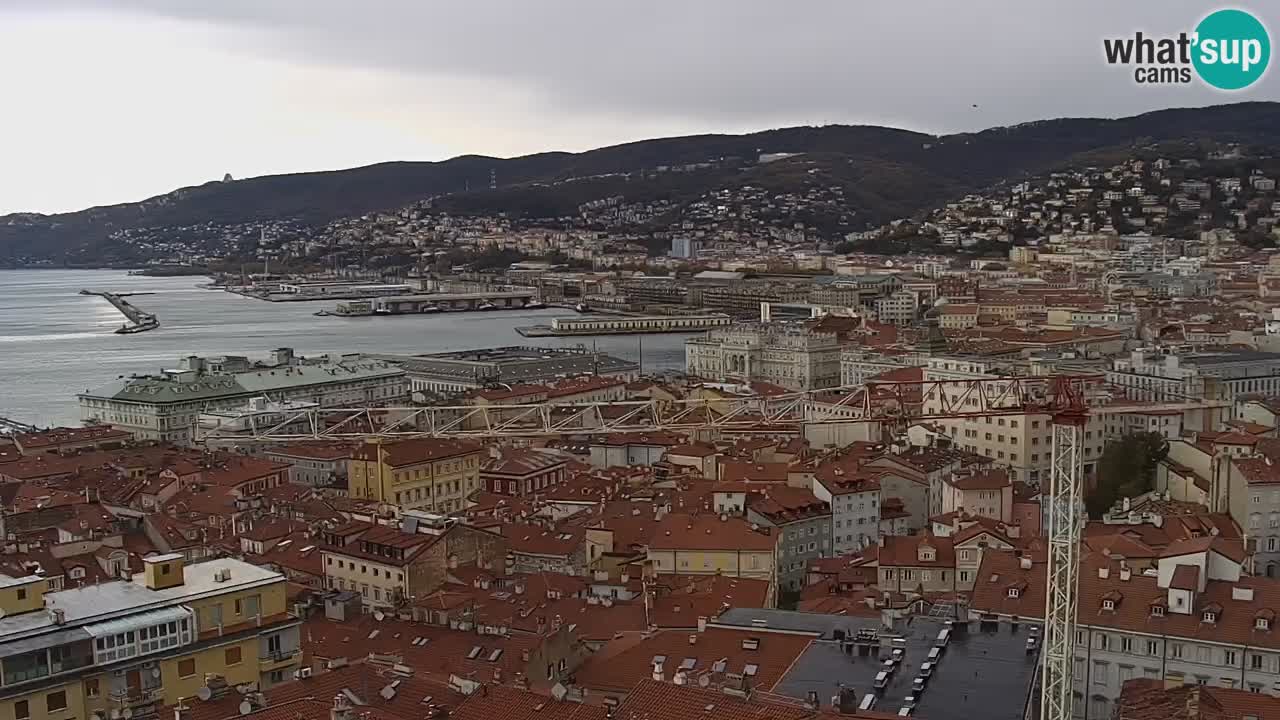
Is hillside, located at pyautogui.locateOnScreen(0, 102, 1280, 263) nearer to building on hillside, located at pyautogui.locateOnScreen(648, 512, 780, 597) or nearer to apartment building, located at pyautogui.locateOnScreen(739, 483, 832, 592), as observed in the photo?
apartment building, located at pyautogui.locateOnScreen(739, 483, 832, 592)

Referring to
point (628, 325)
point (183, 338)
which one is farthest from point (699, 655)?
point (628, 325)

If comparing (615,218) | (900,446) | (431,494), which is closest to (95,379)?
(431,494)

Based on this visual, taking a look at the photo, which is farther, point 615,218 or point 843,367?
point 615,218

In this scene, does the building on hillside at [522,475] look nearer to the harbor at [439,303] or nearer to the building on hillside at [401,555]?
the building on hillside at [401,555]

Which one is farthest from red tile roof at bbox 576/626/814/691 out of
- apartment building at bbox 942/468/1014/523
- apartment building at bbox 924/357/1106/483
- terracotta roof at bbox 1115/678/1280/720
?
apartment building at bbox 924/357/1106/483

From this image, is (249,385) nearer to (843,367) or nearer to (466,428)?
(466,428)

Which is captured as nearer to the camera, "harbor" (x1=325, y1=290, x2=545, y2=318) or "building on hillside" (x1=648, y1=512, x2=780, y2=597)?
"building on hillside" (x1=648, y1=512, x2=780, y2=597)

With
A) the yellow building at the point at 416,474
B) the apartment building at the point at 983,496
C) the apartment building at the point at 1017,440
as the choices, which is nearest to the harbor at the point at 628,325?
the apartment building at the point at 1017,440
